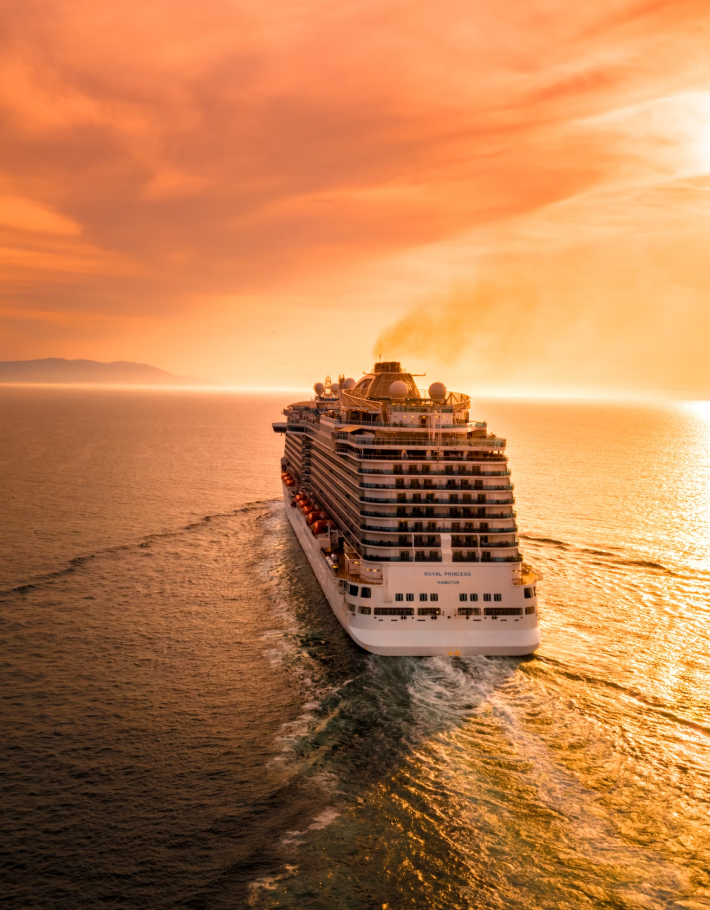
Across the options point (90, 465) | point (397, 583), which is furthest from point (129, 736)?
point (90, 465)

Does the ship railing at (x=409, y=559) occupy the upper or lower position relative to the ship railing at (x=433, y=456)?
lower

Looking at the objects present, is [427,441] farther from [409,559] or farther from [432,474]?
[409,559]

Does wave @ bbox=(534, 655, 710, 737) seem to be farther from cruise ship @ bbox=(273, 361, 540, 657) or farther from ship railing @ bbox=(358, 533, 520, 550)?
ship railing @ bbox=(358, 533, 520, 550)

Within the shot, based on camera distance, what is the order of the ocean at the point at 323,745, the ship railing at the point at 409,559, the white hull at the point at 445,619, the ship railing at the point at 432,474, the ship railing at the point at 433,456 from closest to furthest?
the ocean at the point at 323,745 → the white hull at the point at 445,619 → the ship railing at the point at 409,559 → the ship railing at the point at 432,474 → the ship railing at the point at 433,456

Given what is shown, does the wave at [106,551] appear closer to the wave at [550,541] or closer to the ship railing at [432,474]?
the ship railing at [432,474]

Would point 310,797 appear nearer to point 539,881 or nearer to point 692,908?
point 539,881

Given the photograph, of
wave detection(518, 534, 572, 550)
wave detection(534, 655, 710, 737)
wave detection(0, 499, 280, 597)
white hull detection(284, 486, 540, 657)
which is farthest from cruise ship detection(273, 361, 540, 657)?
wave detection(0, 499, 280, 597)

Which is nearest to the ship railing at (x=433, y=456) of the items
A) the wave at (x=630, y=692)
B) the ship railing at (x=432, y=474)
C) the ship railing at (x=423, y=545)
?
the ship railing at (x=432, y=474)
